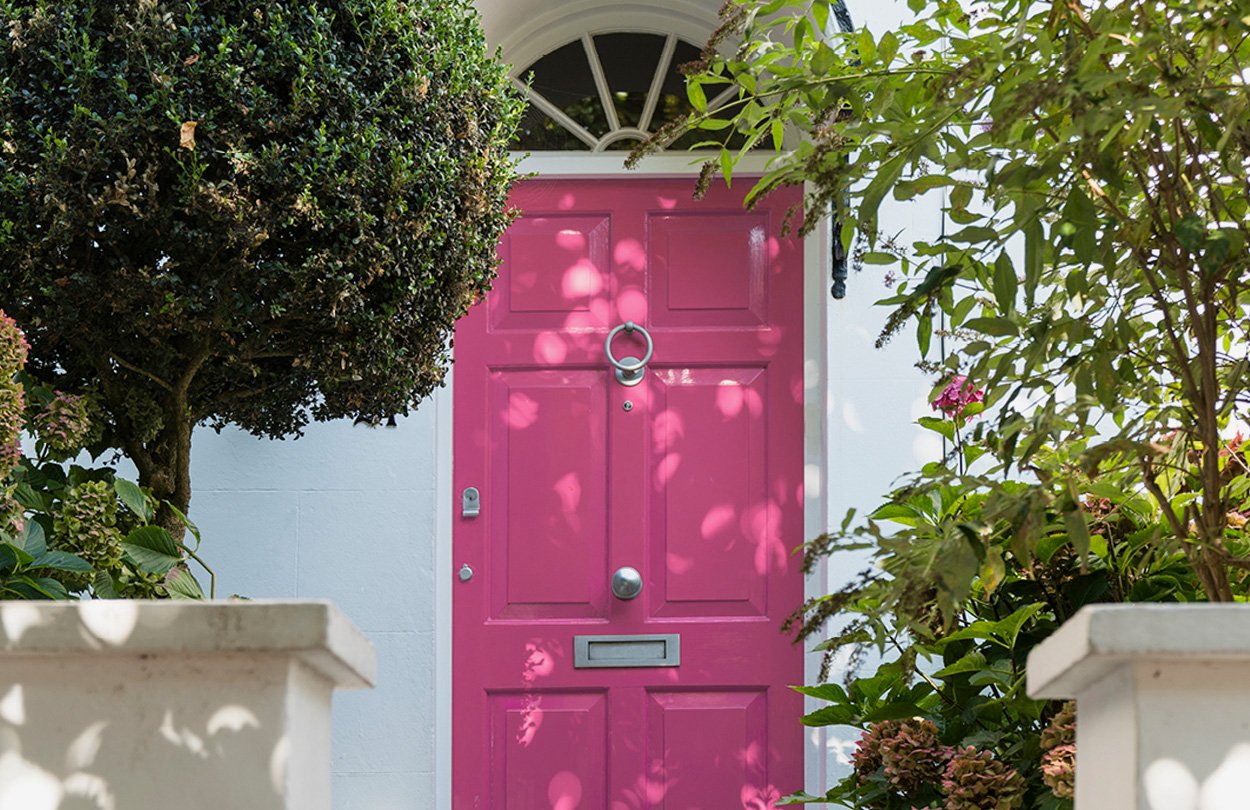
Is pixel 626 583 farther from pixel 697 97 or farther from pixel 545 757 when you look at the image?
pixel 697 97

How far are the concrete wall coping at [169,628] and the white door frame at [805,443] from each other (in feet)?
10.1

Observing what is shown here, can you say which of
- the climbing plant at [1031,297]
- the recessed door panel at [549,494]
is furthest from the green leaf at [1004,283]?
the recessed door panel at [549,494]

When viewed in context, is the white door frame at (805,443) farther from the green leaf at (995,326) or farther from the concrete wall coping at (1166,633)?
the concrete wall coping at (1166,633)

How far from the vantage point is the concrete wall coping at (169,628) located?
59.3 inches

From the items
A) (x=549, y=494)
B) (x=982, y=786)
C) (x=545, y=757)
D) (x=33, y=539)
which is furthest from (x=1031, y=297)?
(x=545, y=757)

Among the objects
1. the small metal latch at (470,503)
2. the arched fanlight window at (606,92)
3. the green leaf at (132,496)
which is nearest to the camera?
the green leaf at (132,496)

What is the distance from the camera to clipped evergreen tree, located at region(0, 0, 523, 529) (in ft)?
7.59

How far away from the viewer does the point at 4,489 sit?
2.31 meters

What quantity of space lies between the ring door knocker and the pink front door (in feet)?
0.08

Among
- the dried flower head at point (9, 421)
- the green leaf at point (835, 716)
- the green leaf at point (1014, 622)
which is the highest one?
the dried flower head at point (9, 421)

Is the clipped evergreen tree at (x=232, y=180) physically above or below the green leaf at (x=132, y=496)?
above

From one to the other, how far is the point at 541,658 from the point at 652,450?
2.54 feet

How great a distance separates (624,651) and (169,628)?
3.29 m

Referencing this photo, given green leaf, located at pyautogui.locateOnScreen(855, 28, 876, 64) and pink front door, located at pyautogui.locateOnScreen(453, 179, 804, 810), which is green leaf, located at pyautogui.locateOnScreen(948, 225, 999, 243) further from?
pink front door, located at pyautogui.locateOnScreen(453, 179, 804, 810)
